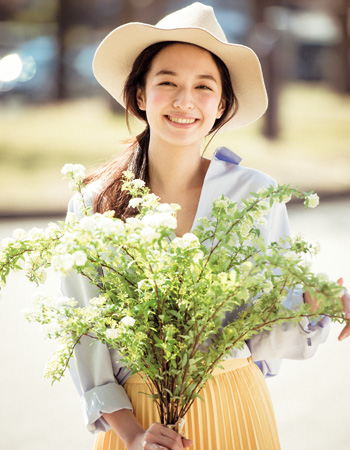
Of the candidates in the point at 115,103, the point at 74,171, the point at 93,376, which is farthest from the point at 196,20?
the point at 115,103

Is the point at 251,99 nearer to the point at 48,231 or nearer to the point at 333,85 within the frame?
the point at 48,231

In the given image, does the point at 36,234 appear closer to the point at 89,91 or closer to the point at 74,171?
the point at 74,171

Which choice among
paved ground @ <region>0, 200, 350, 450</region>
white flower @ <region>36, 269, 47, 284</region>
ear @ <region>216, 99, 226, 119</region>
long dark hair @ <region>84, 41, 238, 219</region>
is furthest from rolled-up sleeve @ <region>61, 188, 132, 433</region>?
paved ground @ <region>0, 200, 350, 450</region>

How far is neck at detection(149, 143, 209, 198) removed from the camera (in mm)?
1449

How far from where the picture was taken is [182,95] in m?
1.34

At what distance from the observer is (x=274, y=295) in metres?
1.01

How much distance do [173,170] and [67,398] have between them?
2244 mm

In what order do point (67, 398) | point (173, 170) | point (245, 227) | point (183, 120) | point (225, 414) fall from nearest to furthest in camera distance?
1. point (245, 227)
2. point (225, 414)
3. point (183, 120)
4. point (173, 170)
5. point (67, 398)

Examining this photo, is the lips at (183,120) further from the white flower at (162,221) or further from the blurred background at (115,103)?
the blurred background at (115,103)

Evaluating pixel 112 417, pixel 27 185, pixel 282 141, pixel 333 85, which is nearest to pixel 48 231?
pixel 112 417

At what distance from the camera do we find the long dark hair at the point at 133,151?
1.39 meters

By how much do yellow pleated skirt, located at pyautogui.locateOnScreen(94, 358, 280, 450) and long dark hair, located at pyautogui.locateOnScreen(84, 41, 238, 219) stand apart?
356mm

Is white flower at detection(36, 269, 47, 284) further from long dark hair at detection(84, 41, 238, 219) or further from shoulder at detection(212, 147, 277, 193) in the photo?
shoulder at detection(212, 147, 277, 193)

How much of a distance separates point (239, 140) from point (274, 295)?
7456mm
